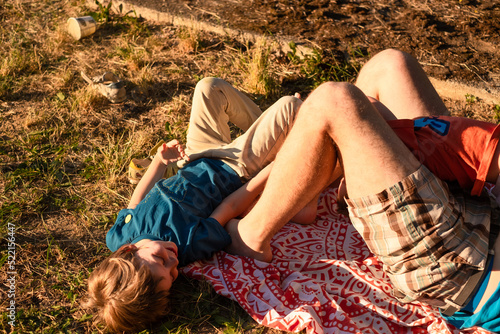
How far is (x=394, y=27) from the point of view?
486 cm

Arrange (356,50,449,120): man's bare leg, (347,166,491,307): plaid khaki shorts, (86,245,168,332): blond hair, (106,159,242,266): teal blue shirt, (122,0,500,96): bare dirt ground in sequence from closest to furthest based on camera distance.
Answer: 1. (347,166,491,307): plaid khaki shorts
2. (86,245,168,332): blond hair
3. (106,159,242,266): teal blue shirt
4. (356,50,449,120): man's bare leg
5. (122,0,500,96): bare dirt ground

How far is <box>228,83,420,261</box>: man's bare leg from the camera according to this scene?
231 cm

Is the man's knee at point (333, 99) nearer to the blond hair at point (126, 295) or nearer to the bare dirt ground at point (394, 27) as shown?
the blond hair at point (126, 295)

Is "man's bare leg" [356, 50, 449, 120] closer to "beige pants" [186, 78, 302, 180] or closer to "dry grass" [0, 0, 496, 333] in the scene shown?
"beige pants" [186, 78, 302, 180]

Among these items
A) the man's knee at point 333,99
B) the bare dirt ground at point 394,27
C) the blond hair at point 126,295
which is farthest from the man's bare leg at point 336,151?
the bare dirt ground at point 394,27

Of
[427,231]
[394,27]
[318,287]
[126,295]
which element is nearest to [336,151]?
[427,231]

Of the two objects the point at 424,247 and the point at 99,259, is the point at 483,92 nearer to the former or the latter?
the point at 424,247

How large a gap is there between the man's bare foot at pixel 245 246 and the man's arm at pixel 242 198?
0.07 meters

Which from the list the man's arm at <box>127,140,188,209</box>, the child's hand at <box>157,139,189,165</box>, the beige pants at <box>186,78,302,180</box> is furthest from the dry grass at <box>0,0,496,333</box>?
the beige pants at <box>186,78,302,180</box>

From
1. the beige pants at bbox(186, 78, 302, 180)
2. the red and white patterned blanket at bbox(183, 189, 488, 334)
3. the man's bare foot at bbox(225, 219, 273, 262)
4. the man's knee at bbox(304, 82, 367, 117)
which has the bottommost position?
the red and white patterned blanket at bbox(183, 189, 488, 334)

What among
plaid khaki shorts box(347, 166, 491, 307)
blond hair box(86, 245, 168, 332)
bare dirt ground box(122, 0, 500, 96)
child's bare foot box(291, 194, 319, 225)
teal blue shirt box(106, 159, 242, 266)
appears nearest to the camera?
plaid khaki shorts box(347, 166, 491, 307)

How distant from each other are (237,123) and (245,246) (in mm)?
1127

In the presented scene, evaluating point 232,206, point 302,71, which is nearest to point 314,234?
point 232,206

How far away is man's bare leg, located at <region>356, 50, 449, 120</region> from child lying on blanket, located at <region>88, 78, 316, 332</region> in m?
0.55
